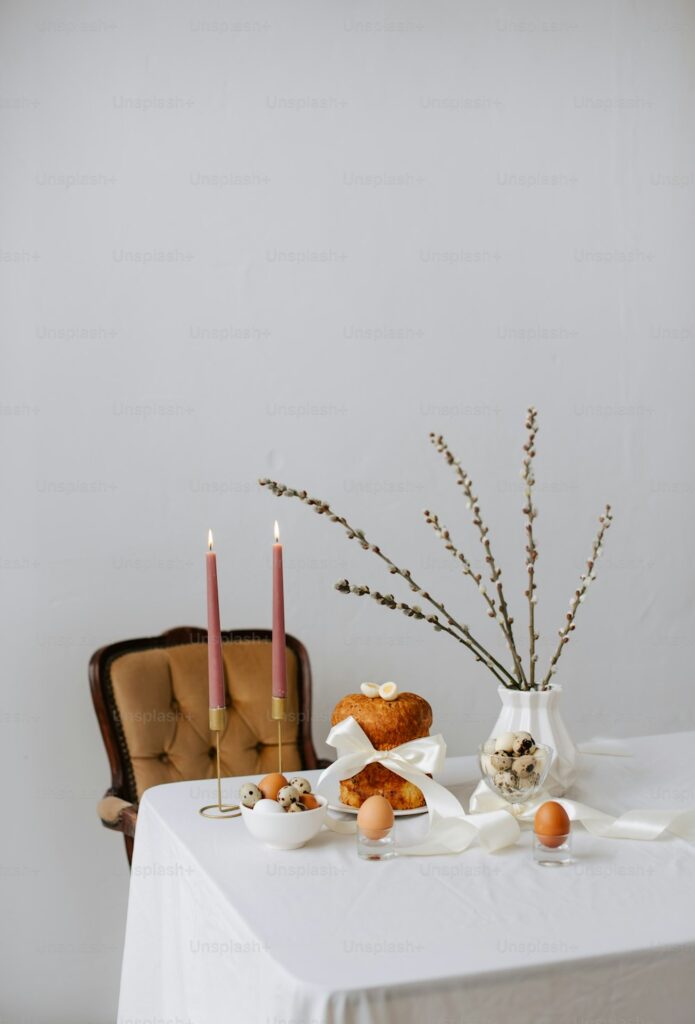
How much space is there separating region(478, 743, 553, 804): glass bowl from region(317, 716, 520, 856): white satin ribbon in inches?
1.2

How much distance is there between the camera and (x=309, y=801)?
56.6 inches

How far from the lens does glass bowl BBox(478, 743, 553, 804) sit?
1465 mm

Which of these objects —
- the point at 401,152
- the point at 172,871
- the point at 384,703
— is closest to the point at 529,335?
the point at 401,152

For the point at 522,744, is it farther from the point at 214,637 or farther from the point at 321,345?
the point at 321,345

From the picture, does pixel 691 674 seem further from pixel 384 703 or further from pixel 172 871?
pixel 172 871

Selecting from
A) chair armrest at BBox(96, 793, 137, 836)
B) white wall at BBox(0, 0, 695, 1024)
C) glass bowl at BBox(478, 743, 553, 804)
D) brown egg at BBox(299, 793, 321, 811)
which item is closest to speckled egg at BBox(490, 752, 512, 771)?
glass bowl at BBox(478, 743, 553, 804)

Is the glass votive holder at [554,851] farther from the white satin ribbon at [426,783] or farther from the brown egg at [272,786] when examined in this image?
the brown egg at [272,786]

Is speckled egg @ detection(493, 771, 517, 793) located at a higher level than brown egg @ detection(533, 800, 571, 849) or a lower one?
higher

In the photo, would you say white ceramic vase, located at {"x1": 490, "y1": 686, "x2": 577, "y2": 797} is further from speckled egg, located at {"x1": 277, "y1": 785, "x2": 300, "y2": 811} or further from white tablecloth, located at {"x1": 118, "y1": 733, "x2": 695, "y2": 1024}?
speckled egg, located at {"x1": 277, "y1": 785, "x2": 300, "y2": 811}

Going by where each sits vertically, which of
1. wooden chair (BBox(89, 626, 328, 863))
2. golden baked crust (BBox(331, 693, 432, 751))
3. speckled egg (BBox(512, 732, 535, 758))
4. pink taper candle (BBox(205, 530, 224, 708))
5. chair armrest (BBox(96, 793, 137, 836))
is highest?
pink taper candle (BBox(205, 530, 224, 708))

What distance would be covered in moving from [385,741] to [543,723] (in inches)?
9.5

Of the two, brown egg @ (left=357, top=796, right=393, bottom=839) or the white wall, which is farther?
the white wall

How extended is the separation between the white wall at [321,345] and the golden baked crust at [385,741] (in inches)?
45.9

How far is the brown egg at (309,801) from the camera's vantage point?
4.69 ft
